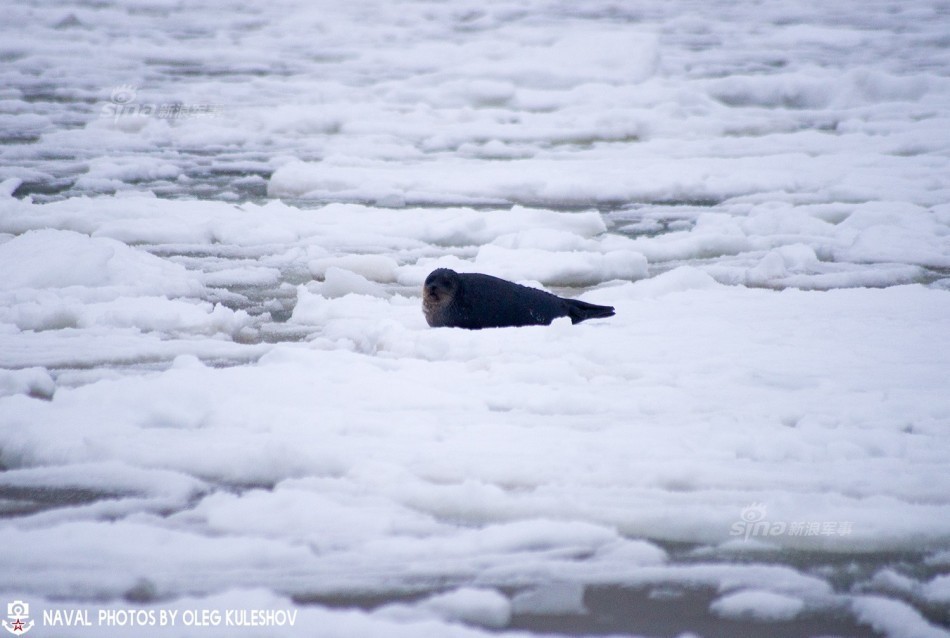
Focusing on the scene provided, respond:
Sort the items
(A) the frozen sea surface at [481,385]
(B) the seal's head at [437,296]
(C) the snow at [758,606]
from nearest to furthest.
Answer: (C) the snow at [758,606], (A) the frozen sea surface at [481,385], (B) the seal's head at [437,296]

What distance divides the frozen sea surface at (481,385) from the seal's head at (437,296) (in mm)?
177

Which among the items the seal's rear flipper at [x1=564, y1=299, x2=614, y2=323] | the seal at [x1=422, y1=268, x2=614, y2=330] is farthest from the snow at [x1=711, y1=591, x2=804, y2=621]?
the seal's rear flipper at [x1=564, y1=299, x2=614, y2=323]

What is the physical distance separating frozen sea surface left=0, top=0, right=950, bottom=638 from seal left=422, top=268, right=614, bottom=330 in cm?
16

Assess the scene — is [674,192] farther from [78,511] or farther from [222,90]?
[222,90]

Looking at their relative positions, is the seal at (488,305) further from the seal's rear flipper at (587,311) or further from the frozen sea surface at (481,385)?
the frozen sea surface at (481,385)

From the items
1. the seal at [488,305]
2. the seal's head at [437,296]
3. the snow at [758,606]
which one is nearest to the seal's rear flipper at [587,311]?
the seal at [488,305]

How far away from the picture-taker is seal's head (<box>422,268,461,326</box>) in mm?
3916

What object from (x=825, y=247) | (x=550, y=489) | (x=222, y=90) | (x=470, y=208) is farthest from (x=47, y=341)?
(x=222, y=90)

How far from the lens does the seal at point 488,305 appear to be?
3922mm

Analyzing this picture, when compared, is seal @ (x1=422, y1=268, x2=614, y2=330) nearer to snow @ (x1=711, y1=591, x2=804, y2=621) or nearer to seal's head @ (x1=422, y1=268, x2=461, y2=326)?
seal's head @ (x1=422, y1=268, x2=461, y2=326)

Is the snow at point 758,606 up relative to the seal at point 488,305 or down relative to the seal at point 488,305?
down

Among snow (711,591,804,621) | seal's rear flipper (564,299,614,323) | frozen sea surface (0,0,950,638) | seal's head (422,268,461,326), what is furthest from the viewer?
seal's rear flipper (564,299,614,323)

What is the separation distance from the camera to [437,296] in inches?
154

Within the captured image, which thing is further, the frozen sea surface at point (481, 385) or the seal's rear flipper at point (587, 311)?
the seal's rear flipper at point (587, 311)
